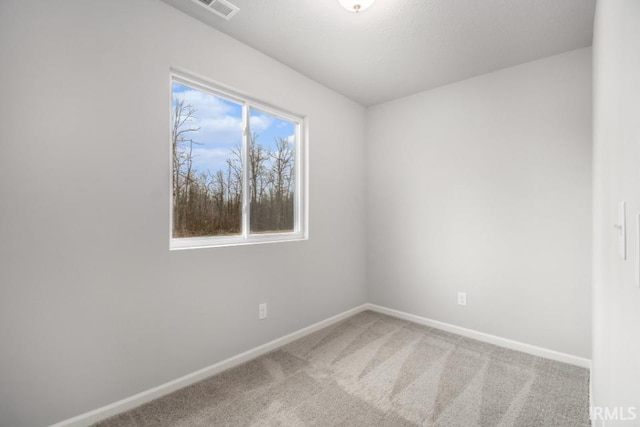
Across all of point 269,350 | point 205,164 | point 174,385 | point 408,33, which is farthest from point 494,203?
point 174,385

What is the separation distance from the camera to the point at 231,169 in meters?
2.50

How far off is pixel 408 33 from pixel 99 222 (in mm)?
2468

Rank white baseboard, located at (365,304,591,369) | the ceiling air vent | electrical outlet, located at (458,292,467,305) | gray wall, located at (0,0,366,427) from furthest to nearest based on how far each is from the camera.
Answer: electrical outlet, located at (458,292,467,305), white baseboard, located at (365,304,591,369), the ceiling air vent, gray wall, located at (0,0,366,427)

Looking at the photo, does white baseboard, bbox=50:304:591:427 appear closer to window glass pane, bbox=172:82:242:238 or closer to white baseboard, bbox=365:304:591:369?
white baseboard, bbox=365:304:591:369

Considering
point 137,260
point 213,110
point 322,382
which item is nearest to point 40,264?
point 137,260

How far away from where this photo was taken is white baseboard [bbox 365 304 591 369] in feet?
7.99

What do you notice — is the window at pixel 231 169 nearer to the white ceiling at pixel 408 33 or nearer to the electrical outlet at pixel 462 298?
the white ceiling at pixel 408 33

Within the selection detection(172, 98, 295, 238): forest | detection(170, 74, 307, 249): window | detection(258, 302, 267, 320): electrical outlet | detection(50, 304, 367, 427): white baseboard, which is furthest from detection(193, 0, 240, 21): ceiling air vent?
detection(50, 304, 367, 427): white baseboard

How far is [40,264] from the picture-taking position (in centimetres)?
154

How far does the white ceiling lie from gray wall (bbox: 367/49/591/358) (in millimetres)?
321

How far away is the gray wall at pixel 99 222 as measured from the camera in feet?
4.91

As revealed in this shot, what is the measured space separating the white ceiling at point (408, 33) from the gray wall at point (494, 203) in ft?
1.05

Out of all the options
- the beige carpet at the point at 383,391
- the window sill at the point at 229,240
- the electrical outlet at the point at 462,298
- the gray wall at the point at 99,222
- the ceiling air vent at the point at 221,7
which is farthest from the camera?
the electrical outlet at the point at 462,298

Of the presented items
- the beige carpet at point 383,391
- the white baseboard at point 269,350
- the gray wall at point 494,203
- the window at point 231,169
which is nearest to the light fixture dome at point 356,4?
the window at point 231,169
